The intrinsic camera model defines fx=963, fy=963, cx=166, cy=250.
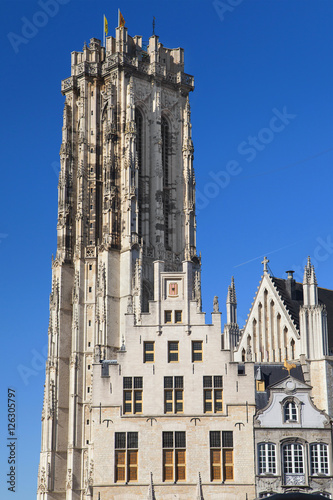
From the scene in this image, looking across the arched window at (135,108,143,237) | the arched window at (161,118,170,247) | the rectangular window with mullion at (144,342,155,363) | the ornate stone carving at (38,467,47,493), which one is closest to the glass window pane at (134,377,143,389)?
the rectangular window with mullion at (144,342,155,363)

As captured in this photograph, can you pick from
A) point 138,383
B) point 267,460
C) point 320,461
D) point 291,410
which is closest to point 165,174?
point 138,383

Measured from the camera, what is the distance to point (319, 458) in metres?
51.2

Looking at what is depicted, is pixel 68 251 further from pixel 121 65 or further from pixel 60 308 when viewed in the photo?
pixel 121 65

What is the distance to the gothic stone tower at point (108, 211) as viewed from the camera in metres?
108

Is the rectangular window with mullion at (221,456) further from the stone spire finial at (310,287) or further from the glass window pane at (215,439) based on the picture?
the stone spire finial at (310,287)

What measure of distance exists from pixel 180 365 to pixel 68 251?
216 feet

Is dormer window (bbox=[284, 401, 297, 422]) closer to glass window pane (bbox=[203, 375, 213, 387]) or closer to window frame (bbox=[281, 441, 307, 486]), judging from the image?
window frame (bbox=[281, 441, 307, 486])

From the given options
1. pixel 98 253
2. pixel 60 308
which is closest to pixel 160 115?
pixel 98 253

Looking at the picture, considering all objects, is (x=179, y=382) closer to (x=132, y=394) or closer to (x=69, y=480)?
(x=132, y=394)

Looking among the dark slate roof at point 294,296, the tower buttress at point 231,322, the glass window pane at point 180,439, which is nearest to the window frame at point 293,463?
the glass window pane at point 180,439

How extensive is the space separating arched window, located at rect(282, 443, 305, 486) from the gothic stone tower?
176 ft

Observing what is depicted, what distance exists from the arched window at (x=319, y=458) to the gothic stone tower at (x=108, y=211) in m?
53.8

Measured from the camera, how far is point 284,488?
166 feet

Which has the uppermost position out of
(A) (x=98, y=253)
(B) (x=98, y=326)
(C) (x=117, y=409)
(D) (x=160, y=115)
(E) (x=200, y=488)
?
(D) (x=160, y=115)
